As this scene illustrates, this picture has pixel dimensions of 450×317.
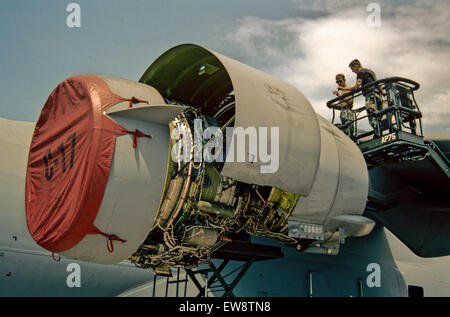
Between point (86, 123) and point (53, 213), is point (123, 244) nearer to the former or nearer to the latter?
point (53, 213)

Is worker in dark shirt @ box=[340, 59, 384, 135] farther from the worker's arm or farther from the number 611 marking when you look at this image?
the number 611 marking

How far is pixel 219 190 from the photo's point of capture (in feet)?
19.1

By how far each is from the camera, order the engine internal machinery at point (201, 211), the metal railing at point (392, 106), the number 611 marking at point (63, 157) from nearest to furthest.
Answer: the number 611 marking at point (63, 157) < the engine internal machinery at point (201, 211) < the metal railing at point (392, 106)

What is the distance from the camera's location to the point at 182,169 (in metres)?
5.18

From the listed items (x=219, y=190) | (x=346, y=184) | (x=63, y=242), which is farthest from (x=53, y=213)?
(x=346, y=184)

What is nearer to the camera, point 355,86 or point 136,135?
point 136,135

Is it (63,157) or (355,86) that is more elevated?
(355,86)

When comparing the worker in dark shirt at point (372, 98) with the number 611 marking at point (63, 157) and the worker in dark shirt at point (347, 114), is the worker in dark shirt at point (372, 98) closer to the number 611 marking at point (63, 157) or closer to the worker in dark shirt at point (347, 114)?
the worker in dark shirt at point (347, 114)

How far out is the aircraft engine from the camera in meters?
4.38

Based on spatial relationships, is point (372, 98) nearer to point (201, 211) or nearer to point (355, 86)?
point (355, 86)

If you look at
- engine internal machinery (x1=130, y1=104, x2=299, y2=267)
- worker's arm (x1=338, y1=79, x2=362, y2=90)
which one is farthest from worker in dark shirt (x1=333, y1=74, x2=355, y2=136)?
engine internal machinery (x1=130, y1=104, x2=299, y2=267)

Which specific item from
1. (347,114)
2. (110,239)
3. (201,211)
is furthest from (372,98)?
(110,239)

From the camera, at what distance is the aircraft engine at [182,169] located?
438 centimetres

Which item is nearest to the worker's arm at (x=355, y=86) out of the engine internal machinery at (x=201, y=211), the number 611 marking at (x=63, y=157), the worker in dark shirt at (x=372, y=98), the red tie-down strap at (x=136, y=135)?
the worker in dark shirt at (x=372, y=98)
